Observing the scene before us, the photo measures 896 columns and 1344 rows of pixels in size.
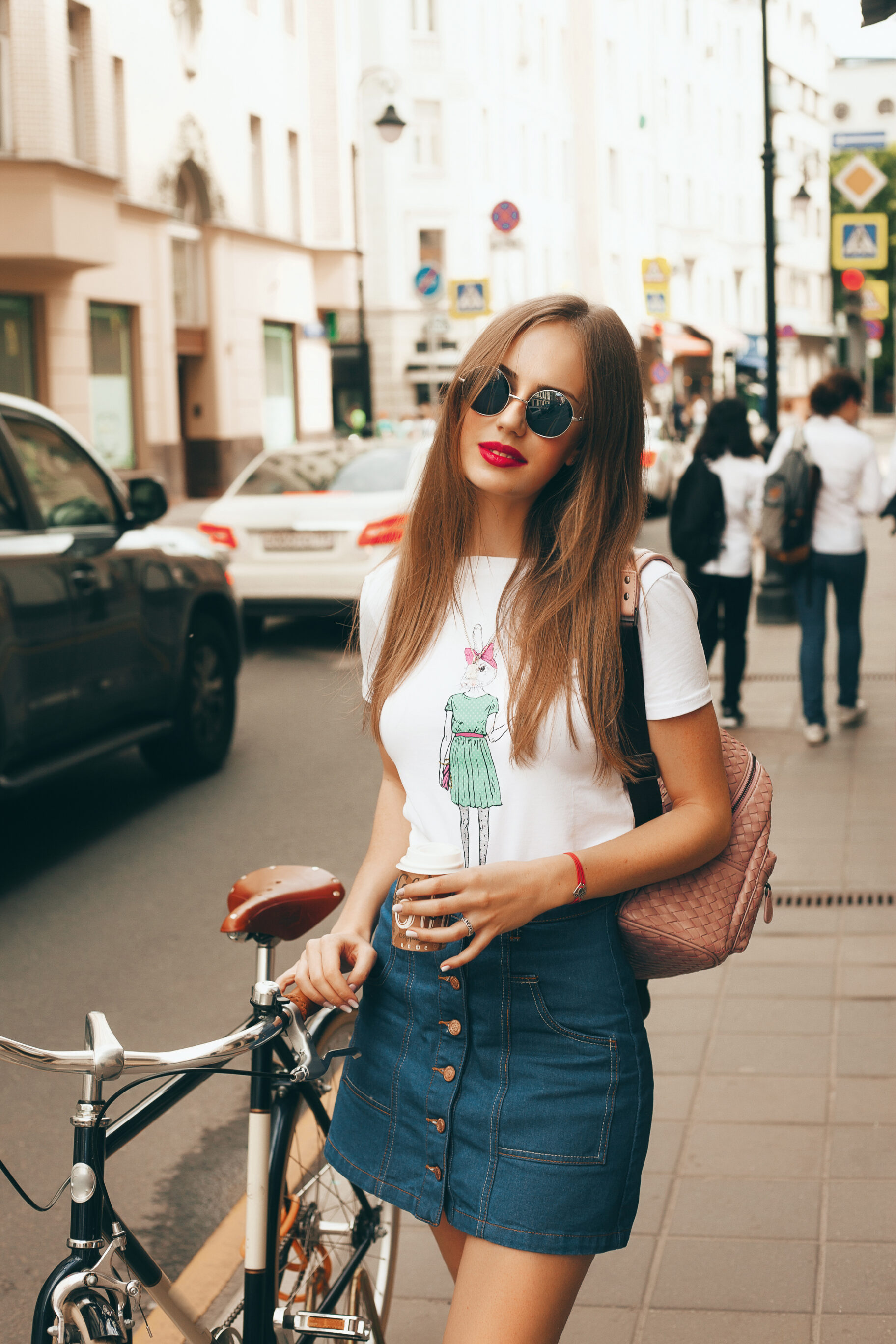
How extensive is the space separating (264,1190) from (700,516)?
690 centimetres

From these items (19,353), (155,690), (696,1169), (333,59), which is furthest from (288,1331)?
(333,59)

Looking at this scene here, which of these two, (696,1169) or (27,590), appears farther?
(27,590)

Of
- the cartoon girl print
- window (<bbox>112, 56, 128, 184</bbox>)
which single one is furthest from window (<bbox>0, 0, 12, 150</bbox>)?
the cartoon girl print

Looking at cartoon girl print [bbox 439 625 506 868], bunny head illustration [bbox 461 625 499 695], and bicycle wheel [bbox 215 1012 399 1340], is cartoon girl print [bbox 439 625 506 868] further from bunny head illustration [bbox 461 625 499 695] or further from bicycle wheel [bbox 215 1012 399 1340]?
bicycle wheel [bbox 215 1012 399 1340]

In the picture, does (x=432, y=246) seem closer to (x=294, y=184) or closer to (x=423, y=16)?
(x=423, y=16)

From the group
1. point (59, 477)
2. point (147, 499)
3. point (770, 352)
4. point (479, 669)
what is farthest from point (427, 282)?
point (479, 669)

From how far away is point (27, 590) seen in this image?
6297 millimetres

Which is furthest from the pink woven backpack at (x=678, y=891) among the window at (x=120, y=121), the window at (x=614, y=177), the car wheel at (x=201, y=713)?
the window at (x=614, y=177)

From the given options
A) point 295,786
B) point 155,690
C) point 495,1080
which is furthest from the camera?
point 295,786

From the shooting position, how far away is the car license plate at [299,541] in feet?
41.0

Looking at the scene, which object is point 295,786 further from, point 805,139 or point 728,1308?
point 805,139

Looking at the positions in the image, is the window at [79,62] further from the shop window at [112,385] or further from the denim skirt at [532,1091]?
the denim skirt at [532,1091]

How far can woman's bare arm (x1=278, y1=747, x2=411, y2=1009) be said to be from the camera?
2121 millimetres

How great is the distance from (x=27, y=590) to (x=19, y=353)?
62.9 ft
